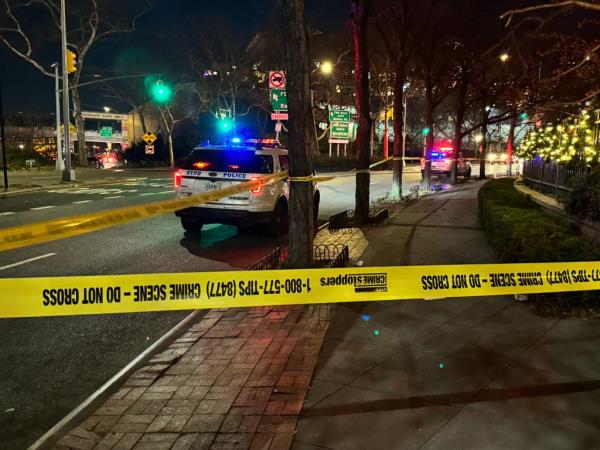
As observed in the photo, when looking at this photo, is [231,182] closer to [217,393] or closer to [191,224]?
[191,224]

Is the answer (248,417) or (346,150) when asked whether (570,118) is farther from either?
(346,150)

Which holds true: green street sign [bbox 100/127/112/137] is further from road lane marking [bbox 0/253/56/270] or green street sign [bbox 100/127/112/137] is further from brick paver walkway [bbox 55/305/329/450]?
brick paver walkway [bbox 55/305/329/450]

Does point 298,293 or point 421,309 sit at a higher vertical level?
point 298,293

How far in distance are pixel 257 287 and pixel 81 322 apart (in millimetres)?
2941

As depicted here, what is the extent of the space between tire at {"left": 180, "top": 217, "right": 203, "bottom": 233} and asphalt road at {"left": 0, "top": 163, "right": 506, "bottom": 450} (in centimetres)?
23

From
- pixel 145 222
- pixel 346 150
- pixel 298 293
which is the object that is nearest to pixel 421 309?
pixel 298 293

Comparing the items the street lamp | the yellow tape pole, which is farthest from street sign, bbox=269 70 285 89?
the street lamp

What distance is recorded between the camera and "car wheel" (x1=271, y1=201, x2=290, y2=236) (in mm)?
10758

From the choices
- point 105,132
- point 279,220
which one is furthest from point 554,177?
point 105,132

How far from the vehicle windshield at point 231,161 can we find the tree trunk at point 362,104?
2.49 meters

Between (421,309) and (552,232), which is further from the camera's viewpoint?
(552,232)

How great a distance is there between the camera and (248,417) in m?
3.67

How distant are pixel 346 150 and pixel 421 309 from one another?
5295cm

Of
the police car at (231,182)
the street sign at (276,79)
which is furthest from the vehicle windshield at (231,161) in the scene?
the street sign at (276,79)
